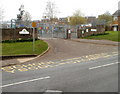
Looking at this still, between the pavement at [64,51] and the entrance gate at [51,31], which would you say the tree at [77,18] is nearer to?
the entrance gate at [51,31]

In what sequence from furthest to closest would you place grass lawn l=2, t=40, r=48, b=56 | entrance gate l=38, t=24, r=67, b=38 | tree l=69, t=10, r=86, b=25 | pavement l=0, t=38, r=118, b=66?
tree l=69, t=10, r=86, b=25
entrance gate l=38, t=24, r=67, b=38
grass lawn l=2, t=40, r=48, b=56
pavement l=0, t=38, r=118, b=66

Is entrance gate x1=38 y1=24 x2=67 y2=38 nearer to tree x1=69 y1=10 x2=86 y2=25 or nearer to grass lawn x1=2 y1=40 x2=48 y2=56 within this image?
grass lawn x1=2 y1=40 x2=48 y2=56

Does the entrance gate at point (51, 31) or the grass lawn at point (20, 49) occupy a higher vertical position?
the entrance gate at point (51, 31)

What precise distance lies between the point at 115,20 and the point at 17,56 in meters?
44.5

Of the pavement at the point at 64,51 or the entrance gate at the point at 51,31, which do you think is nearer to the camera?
the pavement at the point at 64,51

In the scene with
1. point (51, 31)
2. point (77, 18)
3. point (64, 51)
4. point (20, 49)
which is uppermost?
point (77, 18)

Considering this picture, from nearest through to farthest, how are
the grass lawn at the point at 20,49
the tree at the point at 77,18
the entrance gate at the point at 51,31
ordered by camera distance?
the grass lawn at the point at 20,49
the entrance gate at the point at 51,31
the tree at the point at 77,18

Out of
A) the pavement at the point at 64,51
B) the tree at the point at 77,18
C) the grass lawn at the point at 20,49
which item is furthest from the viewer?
the tree at the point at 77,18

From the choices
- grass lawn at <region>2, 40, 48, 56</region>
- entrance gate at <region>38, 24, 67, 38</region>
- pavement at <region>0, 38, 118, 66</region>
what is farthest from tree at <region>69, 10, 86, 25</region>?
grass lawn at <region>2, 40, 48, 56</region>

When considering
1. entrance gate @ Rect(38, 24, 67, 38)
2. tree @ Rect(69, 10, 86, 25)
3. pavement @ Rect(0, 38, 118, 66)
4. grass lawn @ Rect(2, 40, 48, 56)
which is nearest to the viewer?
pavement @ Rect(0, 38, 118, 66)

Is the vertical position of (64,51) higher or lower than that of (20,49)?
lower

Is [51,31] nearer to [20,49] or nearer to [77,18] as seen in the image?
[20,49]

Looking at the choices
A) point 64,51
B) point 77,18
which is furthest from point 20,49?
point 77,18

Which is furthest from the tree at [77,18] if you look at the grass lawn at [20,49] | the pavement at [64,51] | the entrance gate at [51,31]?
the grass lawn at [20,49]
